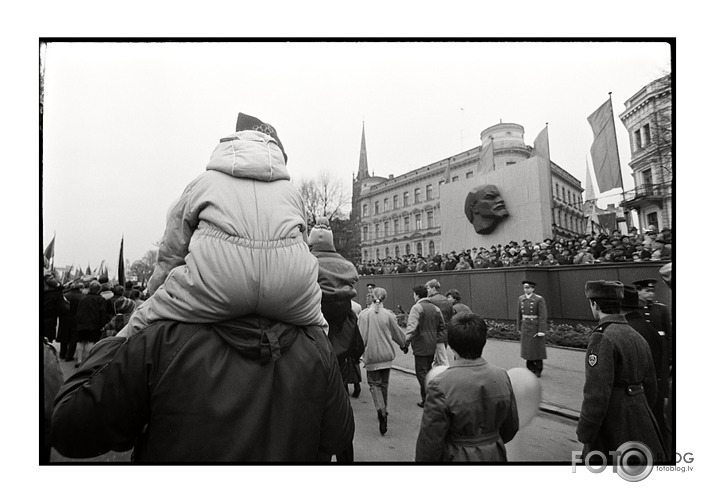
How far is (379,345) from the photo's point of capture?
16.6 feet

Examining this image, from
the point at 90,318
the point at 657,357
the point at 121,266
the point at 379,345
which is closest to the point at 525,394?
the point at 657,357

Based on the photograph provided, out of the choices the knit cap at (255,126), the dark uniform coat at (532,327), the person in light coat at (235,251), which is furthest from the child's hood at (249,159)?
the dark uniform coat at (532,327)

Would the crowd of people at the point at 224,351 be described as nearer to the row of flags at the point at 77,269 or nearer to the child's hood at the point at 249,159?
the child's hood at the point at 249,159

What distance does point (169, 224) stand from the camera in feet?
5.00

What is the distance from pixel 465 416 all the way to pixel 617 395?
128cm

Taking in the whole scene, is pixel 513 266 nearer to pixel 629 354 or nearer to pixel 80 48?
pixel 629 354

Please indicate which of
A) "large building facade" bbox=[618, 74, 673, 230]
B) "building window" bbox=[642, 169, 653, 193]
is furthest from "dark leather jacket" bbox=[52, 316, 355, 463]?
"building window" bbox=[642, 169, 653, 193]

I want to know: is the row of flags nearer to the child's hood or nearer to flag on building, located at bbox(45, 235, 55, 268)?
flag on building, located at bbox(45, 235, 55, 268)

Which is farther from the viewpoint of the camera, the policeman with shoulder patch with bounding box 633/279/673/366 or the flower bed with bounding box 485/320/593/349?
the flower bed with bounding box 485/320/593/349

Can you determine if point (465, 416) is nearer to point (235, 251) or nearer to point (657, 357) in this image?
point (235, 251)

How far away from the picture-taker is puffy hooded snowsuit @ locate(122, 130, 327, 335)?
1.39 m

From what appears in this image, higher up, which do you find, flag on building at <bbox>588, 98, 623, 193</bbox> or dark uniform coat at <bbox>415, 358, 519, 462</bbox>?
flag on building at <bbox>588, 98, 623, 193</bbox>

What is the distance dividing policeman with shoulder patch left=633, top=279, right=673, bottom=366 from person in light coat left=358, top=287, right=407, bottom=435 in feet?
8.42

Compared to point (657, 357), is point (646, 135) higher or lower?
higher
